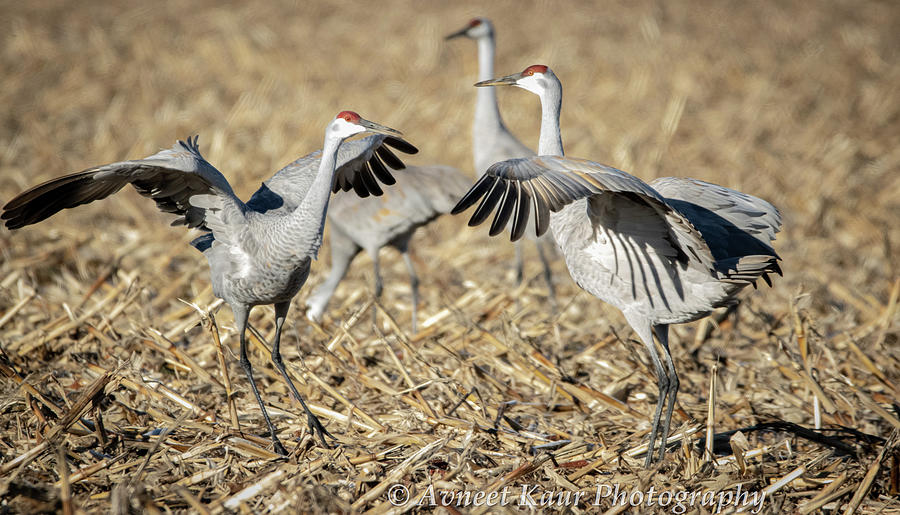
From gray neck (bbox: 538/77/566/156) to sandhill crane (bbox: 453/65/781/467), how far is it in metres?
0.46

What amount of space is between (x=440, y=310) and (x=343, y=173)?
A: 1.58 m

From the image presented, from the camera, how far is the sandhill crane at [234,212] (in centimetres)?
318

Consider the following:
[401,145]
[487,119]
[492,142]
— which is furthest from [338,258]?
[401,145]

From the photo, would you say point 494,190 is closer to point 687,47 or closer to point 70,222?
point 70,222

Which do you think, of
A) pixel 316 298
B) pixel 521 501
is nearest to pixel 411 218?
pixel 316 298

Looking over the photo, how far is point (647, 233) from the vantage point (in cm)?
334

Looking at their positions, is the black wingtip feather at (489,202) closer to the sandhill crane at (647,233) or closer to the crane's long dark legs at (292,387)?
the sandhill crane at (647,233)

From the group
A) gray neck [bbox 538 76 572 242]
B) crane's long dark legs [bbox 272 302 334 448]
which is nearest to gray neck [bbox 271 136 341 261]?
crane's long dark legs [bbox 272 302 334 448]

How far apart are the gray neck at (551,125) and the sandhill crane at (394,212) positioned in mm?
1607

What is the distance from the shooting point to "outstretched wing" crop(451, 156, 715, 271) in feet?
9.57

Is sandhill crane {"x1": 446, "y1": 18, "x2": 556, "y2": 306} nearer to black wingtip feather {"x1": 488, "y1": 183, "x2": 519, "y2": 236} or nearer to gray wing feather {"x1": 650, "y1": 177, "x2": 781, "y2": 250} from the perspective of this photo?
gray wing feather {"x1": 650, "y1": 177, "x2": 781, "y2": 250}

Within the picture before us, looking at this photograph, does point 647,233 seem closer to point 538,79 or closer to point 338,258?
point 538,79

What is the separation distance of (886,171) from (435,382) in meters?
6.34

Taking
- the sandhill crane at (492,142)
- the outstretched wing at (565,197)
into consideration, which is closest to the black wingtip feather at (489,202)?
the outstretched wing at (565,197)
